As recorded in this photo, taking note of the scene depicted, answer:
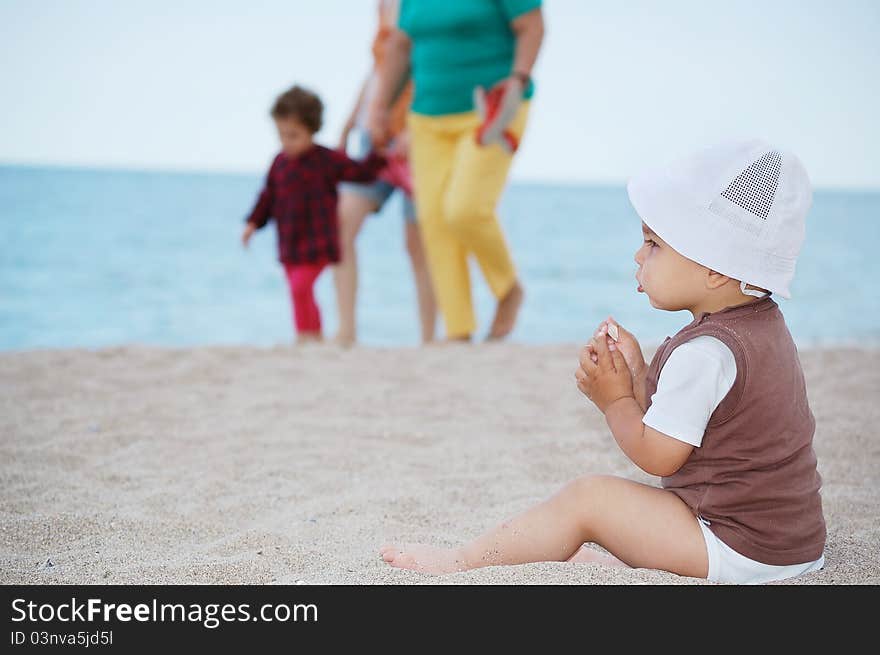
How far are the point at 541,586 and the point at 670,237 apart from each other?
0.70 metres

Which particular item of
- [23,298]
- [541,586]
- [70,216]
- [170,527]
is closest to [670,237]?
[541,586]

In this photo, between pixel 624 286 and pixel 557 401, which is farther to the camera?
pixel 624 286

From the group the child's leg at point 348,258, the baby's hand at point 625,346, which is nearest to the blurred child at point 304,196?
the child's leg at point 348,258

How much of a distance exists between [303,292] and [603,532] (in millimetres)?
3654

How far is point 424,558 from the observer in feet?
6.61

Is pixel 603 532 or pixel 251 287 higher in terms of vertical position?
pixel 603 532

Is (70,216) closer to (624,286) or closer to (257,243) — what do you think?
(257,243)

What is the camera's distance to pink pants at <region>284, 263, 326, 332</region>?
208 inches

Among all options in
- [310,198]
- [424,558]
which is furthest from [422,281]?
[424,558]

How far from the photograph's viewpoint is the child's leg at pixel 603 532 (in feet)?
6.03

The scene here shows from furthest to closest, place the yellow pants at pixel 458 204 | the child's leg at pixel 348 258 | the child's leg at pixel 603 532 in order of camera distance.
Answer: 1. the child's leg at pixel 348 258
2. the yellow pants at pixel 458 204
3. the child's leg at pixel 603 532

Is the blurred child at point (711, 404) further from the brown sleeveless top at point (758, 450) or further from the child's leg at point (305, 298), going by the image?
the child's leg at point (305, 298)

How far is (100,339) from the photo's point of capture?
8.64 meters

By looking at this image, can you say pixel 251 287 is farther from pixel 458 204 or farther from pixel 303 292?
pixel 458 204
